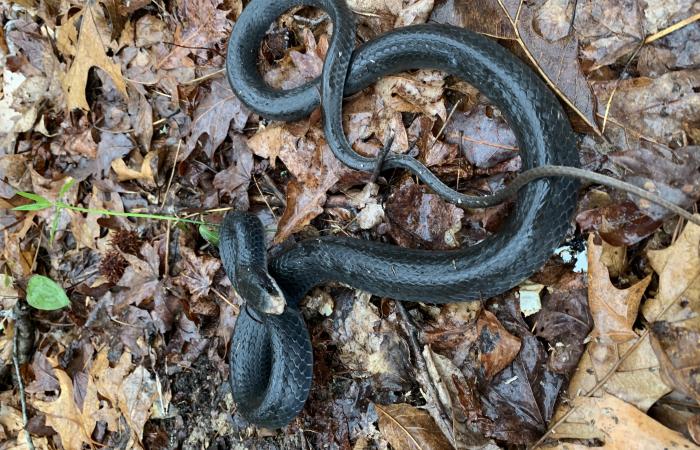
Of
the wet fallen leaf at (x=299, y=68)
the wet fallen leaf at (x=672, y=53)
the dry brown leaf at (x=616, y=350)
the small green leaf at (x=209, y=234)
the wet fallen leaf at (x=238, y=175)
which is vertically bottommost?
→ the small green leaf at (x=209, y=234)

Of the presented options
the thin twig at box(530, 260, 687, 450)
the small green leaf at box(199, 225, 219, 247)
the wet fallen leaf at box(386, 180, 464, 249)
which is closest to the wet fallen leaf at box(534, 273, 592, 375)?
the thin twig at box(530, 260, 687, 450)

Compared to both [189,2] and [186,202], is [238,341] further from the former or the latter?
[189,2]

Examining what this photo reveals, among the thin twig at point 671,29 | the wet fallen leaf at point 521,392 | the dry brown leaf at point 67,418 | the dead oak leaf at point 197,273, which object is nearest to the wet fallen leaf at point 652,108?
the thin twig at point 671,29

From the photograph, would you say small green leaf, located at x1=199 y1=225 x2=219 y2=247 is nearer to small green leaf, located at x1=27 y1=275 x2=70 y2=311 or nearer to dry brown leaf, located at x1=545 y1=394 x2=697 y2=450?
small green leaf, located at x1=27 y1=275 x2=70 y2=311

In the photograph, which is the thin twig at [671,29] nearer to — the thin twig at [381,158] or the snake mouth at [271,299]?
the thin twig at [381,158]

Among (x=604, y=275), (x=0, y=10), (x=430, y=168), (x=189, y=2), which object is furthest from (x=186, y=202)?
(x=604, y=275)

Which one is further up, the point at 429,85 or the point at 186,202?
the point at 429,85
